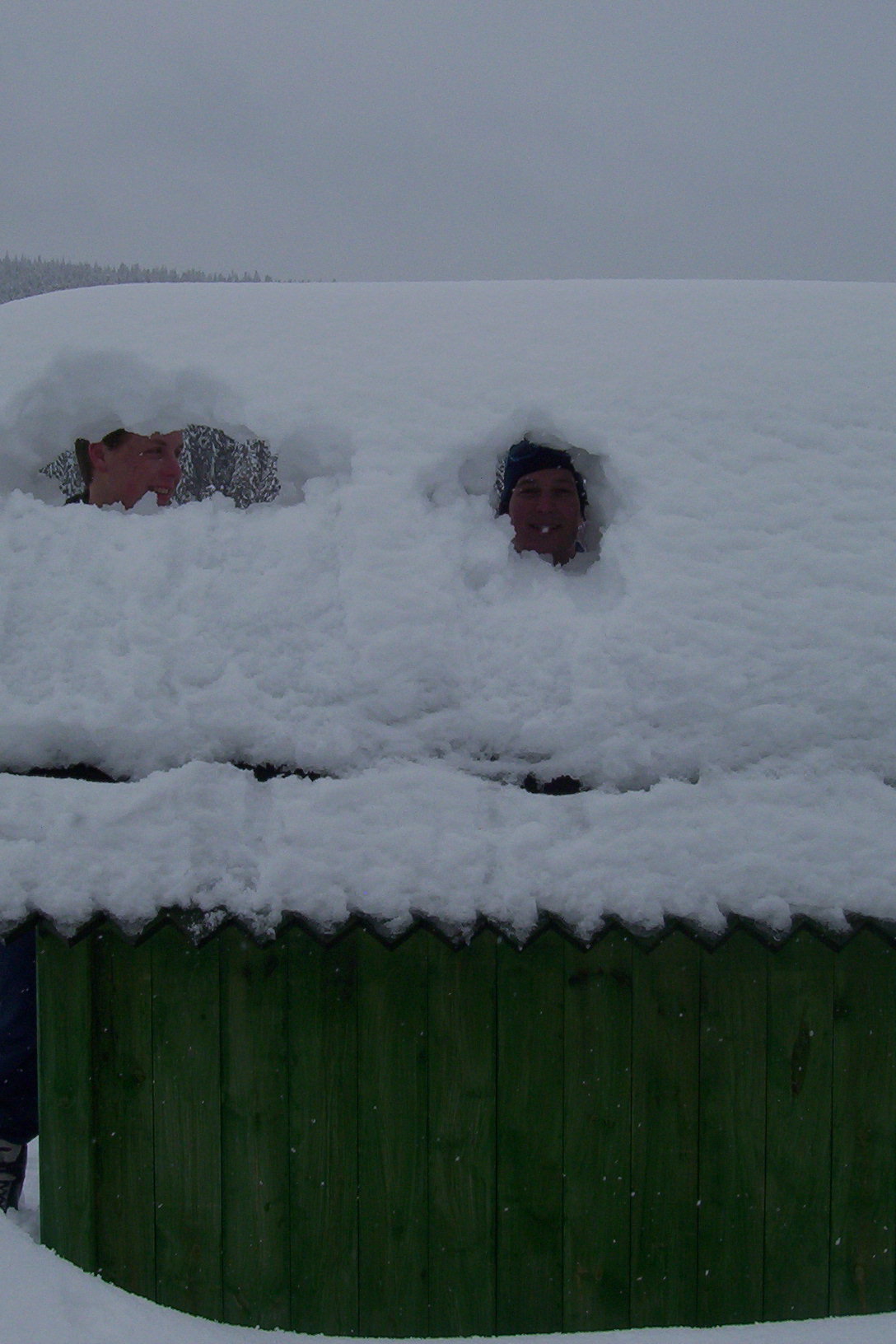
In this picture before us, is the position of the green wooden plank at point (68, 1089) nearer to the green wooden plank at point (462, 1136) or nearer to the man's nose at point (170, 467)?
the green wooden plank at point (462, 1136)

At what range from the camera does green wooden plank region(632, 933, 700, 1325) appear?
2.41 m

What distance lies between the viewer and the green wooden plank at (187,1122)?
2408 millimetres

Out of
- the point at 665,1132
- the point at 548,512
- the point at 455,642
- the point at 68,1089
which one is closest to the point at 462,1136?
the point at 665,1132

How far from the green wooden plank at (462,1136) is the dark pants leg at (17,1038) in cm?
124

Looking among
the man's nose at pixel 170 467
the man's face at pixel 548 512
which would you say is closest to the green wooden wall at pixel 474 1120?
the man's face at pixel 548 512

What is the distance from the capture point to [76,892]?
2295 millimetres

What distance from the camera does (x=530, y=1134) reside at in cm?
241

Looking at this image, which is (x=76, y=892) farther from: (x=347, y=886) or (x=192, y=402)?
(x=192, y=402)

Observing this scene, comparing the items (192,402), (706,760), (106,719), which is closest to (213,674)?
(106,719)

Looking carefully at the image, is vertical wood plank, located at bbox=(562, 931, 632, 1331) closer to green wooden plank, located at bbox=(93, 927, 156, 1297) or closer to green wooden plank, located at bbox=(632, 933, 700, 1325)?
green wooden plank, located at bbox=(632, 933, 700, 1325)

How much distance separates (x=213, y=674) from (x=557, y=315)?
1.38 m

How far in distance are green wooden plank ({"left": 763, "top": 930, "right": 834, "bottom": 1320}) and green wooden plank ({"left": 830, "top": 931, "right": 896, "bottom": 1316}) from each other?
0.03 meters

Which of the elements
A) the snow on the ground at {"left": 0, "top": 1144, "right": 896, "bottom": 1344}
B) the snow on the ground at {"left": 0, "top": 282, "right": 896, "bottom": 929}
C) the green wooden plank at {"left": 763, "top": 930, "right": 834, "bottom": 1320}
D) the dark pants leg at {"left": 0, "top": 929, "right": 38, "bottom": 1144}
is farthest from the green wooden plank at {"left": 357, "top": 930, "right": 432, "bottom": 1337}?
the dark pants leg at {"left": 0, "top": 929, "right": 38, "bottom": 1144}

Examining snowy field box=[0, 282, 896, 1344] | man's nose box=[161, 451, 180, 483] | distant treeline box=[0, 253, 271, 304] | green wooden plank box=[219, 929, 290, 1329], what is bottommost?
green wooden plank box=[219, 929, 290, 1329]
